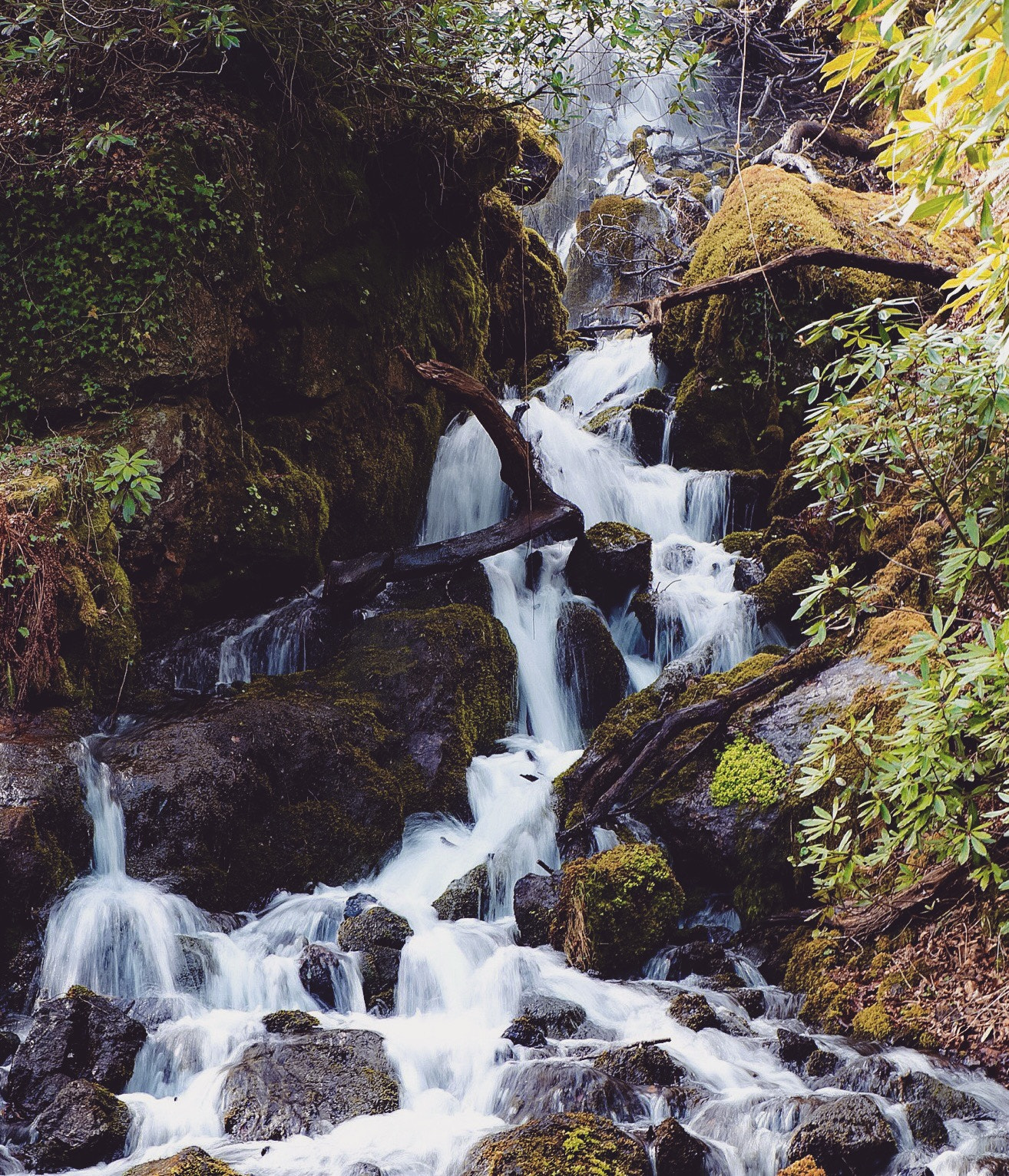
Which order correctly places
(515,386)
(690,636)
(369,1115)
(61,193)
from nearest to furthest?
1. (369,1115)
2. (61,193)
3. (690,636)
4. (515,386)

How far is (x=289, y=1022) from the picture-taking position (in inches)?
186

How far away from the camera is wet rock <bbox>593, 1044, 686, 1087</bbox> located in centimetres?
418

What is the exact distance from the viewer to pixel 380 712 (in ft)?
24.4

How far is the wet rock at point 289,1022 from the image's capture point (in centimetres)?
470

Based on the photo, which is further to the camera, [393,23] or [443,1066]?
[393,23]

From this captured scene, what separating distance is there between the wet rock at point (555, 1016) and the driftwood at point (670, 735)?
1.61m

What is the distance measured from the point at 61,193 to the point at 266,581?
11.3 ft

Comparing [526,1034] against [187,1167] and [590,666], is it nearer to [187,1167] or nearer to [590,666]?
[187,1167]

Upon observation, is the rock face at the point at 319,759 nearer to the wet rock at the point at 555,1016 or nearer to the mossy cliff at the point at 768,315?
the wet rock at the point at 555,1016

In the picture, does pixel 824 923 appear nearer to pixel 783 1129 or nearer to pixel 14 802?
pixel 783 1129

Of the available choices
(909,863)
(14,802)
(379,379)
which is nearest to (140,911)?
(14,802)

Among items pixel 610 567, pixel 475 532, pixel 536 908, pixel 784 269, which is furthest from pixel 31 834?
pixel 784 269

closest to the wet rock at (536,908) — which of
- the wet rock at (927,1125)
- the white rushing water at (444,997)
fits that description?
the white rushing water at (444,997)

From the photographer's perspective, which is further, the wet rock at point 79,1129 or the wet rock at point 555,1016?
Result: the wet rock at point 555,1016
